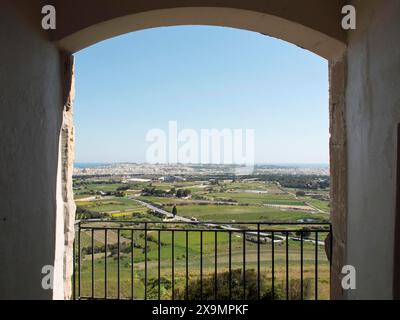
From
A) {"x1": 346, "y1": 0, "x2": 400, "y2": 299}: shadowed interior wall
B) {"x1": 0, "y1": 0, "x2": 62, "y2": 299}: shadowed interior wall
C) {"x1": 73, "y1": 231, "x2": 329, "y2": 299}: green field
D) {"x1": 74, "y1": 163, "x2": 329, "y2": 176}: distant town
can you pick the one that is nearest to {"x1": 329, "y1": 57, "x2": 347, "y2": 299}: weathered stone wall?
{"x1": 346, "y1": 0, "x2": 400, "y2": 299}: shadowed interior wall

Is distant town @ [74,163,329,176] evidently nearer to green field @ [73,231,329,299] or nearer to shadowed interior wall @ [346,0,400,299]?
green field @ [73,231,329,299]

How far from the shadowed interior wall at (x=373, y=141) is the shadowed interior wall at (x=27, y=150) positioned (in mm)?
1687

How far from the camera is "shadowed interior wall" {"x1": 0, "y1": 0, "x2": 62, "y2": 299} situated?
159 centimetres

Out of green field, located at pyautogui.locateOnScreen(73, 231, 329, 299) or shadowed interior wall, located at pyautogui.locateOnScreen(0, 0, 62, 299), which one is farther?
green field, located at pyautogui.locateOnScreen(73, 231, 329, 299)

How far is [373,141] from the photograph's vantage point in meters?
1.75

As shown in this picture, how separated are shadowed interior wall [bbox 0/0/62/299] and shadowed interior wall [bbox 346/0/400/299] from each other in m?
1.69

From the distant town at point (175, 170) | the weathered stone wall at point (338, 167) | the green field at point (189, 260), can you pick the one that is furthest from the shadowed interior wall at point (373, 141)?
the distant town at point (175, 170)

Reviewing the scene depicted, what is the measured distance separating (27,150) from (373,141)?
1.74 meters

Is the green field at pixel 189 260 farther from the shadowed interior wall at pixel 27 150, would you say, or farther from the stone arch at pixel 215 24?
the stone arch at pixel 215 24

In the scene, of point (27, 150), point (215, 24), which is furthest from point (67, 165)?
point (215, 24)

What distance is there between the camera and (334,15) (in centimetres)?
216

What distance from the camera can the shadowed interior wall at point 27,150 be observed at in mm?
1590

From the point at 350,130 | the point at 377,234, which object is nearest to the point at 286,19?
the point at 350,130
